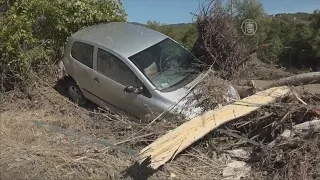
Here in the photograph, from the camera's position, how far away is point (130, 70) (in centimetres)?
812

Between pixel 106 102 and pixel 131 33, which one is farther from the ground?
pixel 131 33

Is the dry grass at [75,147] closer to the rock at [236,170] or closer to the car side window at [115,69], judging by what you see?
the rock at [236,170]

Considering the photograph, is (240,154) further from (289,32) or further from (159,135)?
(289,32)

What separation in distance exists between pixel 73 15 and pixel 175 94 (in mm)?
3809

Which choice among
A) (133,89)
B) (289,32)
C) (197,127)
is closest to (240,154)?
(197,127)

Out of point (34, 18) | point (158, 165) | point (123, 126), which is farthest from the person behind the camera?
point (34, 18)

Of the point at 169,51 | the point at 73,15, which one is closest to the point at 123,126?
the point at 169,51

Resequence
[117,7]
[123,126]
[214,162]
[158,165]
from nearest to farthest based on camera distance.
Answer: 1. [158,165]
2. [214,162]
3. [123,126]
4. [117,7]

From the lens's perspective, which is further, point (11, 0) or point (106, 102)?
point (11, 0)

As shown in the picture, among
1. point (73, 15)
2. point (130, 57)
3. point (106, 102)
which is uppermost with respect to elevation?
point (73, 15)

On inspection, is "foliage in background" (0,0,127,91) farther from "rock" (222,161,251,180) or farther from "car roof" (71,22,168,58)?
"rock" (222,161,251,180)

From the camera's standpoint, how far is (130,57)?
8266 millimetres

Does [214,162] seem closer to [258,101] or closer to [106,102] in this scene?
[258,101]

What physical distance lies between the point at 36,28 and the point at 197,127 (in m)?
5.52
